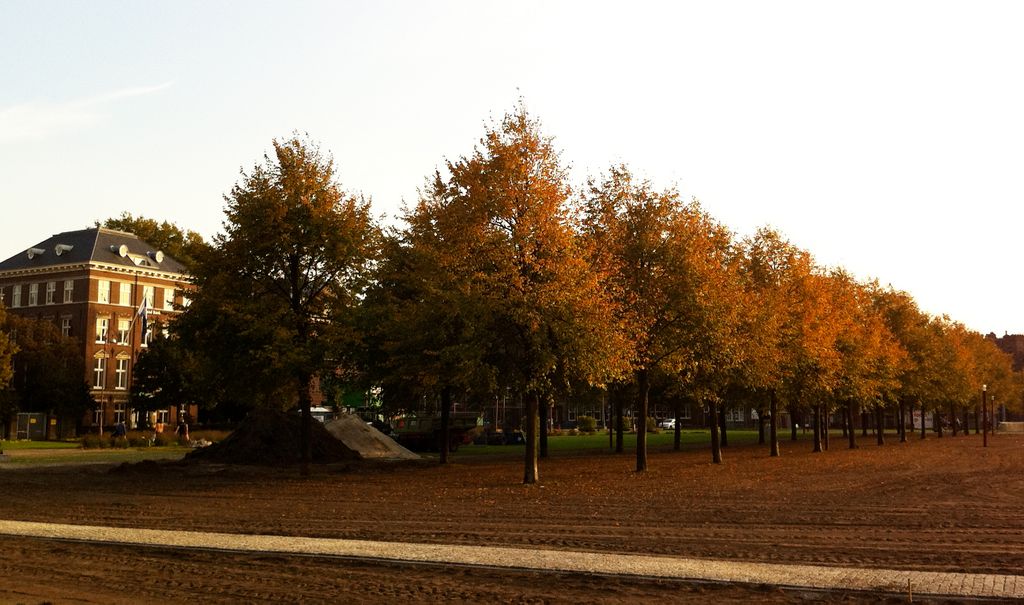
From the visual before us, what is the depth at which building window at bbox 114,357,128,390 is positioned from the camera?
82.2 meters

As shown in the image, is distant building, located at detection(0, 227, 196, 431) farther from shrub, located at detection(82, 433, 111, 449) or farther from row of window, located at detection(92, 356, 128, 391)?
shrub, located at detection(82, 433, 111, 449)

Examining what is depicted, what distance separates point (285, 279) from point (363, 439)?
577 inches

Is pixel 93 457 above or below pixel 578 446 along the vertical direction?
above

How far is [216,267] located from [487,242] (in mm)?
9689

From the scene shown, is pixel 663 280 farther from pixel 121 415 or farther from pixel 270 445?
pixel 121 415

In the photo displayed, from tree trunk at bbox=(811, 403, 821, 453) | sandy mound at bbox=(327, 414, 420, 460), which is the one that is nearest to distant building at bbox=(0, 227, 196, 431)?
sandy mound at bbox=(327, 414, 420, 460)

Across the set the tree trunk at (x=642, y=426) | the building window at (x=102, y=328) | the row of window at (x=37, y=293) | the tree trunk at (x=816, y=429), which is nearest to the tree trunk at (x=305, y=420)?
the tree trunk at (x=642, y=426)

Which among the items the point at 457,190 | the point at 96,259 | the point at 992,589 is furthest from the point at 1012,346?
the point at 992,589

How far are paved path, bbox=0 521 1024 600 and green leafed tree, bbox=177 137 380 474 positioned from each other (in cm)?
1363

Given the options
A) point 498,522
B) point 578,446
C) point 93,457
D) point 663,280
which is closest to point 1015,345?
point 578,446

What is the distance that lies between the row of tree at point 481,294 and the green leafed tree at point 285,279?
0.06 metres

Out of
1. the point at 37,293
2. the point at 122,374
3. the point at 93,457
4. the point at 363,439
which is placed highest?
the point at 37,293

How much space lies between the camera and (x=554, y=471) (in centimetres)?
3288

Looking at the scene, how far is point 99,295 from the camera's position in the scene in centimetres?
8094
